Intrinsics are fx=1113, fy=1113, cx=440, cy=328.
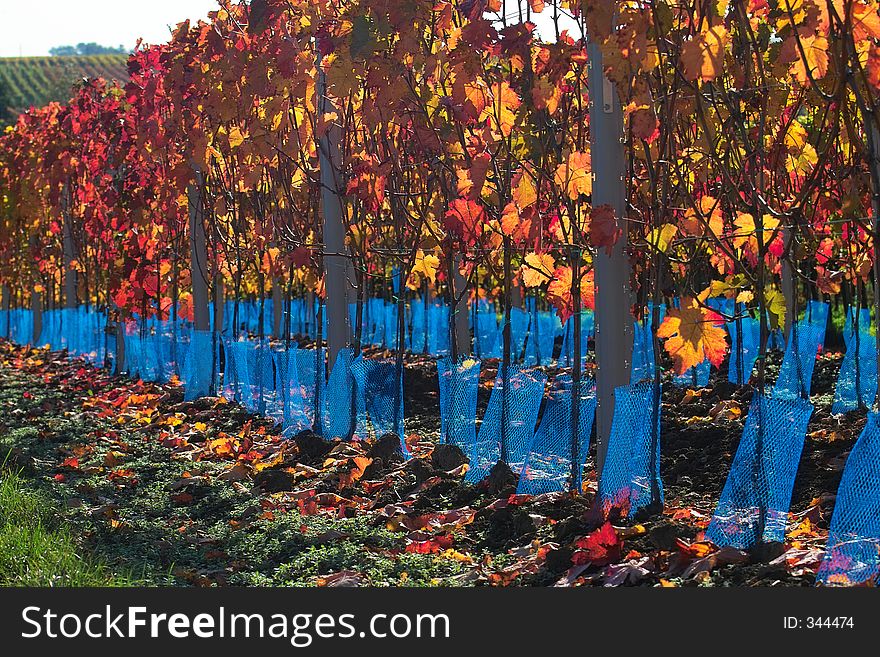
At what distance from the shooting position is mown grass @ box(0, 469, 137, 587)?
4.63 metres

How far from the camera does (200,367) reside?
11.0m

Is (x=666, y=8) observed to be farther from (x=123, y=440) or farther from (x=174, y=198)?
(x=174, y=198)

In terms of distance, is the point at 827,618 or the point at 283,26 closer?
the point at 827,618

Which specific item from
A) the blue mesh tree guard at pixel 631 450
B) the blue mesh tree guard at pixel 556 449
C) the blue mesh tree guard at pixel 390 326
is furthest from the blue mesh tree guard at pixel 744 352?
the blue mesh tree guard at pixel 390 326

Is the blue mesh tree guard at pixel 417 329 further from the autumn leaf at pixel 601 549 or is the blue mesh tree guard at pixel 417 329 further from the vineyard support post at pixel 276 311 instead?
the autumn leaf at pixel 601 549

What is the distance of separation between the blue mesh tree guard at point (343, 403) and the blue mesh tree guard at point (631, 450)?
9.85 ft

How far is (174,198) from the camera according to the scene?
1229 centimetres

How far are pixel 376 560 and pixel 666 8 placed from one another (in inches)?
108

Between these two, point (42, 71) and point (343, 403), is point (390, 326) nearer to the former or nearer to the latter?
point (343, 403)

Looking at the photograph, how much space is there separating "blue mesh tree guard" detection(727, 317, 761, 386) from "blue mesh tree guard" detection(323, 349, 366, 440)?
3038 millimetres

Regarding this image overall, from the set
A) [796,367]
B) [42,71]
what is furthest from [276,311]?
[42,71]

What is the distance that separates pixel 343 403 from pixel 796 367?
10.6 feet

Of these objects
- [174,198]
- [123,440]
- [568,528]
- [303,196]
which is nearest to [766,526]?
[568,528]

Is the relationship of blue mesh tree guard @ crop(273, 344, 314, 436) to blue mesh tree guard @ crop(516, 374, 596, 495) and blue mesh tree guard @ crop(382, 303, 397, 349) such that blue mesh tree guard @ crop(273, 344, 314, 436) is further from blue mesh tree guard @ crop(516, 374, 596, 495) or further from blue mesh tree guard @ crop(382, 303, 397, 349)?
blue mesh tree guard @ crop(382, 303, 397, 349)
